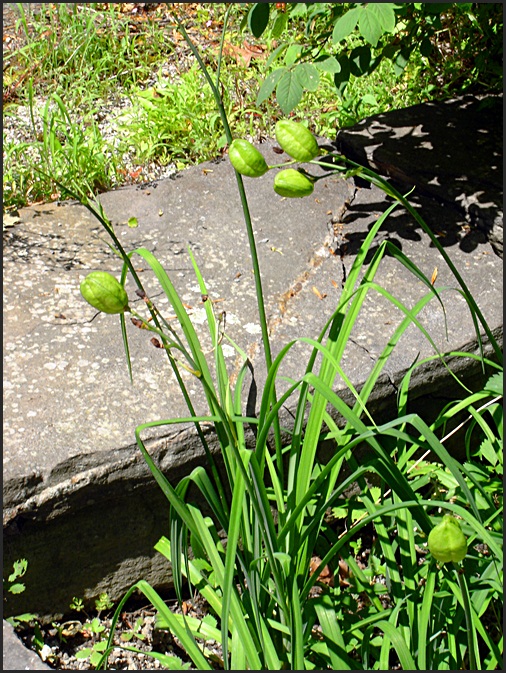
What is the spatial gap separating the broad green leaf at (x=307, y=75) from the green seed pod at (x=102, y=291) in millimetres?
1013

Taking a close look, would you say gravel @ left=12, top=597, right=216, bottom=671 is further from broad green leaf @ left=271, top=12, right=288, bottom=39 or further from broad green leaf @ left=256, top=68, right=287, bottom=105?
broad green leaf @ left=271, top=12, right=288, bottom=39

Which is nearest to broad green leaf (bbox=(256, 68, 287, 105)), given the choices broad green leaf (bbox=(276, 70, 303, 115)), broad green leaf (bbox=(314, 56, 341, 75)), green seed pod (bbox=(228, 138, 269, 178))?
broad green leaf (bbox=(276, 70, 303, 115))

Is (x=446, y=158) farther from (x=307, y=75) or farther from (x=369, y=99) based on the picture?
(x=307, y=75)

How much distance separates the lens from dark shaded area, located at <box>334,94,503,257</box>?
8.36 ft

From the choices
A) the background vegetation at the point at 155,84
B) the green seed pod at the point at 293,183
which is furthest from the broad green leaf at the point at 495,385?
the background vegetation at the point at 155,84

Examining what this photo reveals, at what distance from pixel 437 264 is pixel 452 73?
1733mm

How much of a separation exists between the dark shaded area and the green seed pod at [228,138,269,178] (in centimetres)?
145

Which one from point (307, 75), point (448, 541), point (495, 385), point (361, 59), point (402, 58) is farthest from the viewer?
point (402, 58)

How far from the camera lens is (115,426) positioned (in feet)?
6.18

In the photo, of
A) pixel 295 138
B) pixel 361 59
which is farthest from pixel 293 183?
pixel 361 59

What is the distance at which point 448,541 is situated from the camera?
1.04m

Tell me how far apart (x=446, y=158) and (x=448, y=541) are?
6.73ft

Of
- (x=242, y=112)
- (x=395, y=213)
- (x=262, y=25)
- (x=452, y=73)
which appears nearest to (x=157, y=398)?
(x=262, y=25)

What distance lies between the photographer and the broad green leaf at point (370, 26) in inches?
71.1
